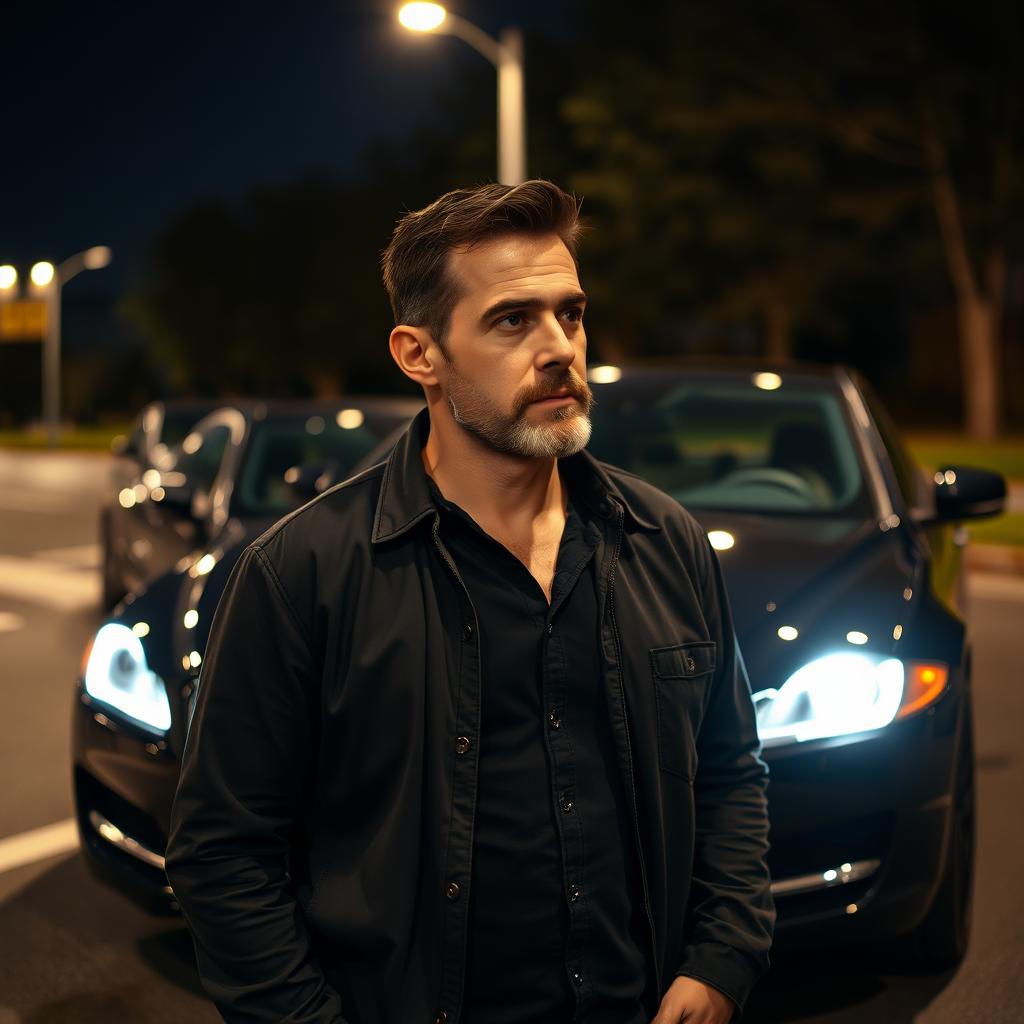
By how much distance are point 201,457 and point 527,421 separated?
7673 millimetres

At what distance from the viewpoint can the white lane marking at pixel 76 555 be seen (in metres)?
13.5

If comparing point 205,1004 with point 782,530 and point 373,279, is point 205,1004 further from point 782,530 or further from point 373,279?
point 373,279

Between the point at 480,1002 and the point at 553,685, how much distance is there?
44cm

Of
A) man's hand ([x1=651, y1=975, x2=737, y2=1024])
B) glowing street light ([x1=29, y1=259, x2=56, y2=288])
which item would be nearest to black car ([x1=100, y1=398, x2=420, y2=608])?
man's hand ([x1=651, y1=975, x2=737, y2=1024])

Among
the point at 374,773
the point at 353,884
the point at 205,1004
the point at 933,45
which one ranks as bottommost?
the point at 205,1004

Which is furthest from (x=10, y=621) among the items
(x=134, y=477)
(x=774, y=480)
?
(x=774, y=480)

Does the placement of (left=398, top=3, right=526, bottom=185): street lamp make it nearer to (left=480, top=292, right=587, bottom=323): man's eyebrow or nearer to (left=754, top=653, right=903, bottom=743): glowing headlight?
(left=754, top=653, right=903, bottom=743): glowing headlight

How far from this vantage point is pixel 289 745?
207cm

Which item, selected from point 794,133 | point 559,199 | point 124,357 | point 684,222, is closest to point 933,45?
point 794,133

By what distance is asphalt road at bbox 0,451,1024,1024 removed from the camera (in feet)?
12.4

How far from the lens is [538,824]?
6.91 ft

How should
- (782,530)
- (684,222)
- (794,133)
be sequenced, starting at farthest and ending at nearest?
(684,222) → (794,133) → (782,530)

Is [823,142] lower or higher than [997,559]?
higher

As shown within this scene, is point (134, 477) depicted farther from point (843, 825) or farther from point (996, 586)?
point (843, 825)
